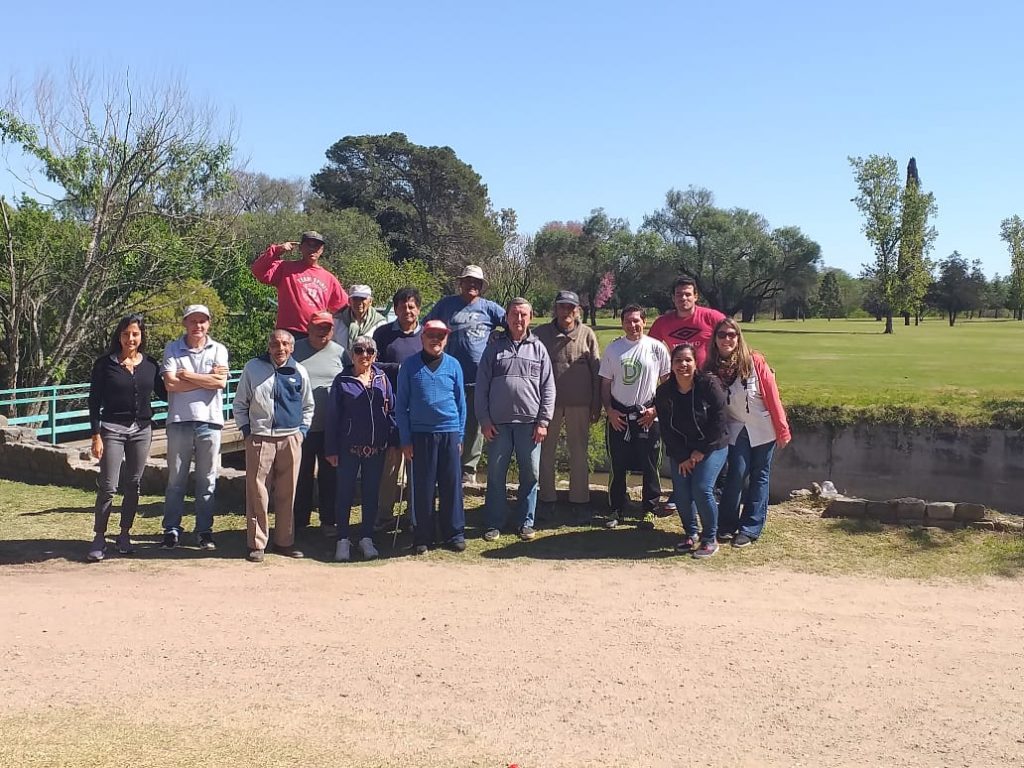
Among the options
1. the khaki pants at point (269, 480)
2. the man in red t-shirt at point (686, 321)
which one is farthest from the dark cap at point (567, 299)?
the khaki pants at point (269, 480)

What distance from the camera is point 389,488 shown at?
7.02 meters

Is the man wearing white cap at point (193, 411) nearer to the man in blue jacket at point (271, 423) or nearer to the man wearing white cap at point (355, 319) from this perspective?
the man in blue jacket at point (271, 423)

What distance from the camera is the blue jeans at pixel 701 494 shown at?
6.40 m

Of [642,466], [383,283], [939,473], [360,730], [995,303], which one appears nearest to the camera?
[360,730]

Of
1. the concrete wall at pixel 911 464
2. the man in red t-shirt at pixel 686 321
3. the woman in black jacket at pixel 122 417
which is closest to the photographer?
the woman in black jacket at pixel 122 417

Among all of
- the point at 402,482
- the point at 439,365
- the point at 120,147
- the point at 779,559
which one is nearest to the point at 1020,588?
the point at 779,559

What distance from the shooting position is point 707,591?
5.62 metres

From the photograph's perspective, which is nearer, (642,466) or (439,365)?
(439,365)

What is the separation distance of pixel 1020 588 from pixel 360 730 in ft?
15.2

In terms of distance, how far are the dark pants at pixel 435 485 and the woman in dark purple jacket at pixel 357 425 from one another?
1.02 ft

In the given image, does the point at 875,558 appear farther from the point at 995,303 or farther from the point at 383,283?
the point at 995,303

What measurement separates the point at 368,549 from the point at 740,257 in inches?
2190

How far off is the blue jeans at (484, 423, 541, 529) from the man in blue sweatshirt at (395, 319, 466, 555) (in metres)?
0.38

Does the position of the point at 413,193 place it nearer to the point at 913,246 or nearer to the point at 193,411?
the point at 913,246
